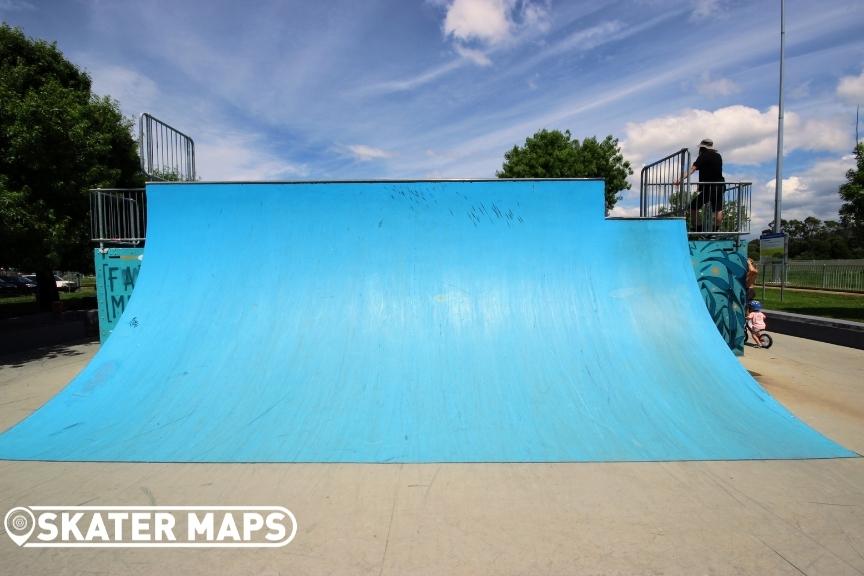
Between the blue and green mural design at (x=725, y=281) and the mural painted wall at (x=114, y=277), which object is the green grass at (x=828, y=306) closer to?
the blue and green mural design at (x=725, y=281)

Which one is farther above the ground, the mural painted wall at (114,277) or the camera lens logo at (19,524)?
the mural painted wall at (114,277)

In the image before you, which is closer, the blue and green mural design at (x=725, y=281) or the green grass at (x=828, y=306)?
the blue and green mural design at (x=725, y=281)

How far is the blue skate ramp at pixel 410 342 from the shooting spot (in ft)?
12.8

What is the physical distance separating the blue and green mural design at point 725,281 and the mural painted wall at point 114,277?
844 cm

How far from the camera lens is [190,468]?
3.57 meters

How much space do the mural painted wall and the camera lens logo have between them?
4626 mm

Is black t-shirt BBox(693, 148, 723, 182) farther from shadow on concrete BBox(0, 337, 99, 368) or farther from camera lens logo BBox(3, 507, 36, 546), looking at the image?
shadow on concrete BBox(0, 337, 99, 368)

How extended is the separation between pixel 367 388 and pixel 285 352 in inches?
41.7

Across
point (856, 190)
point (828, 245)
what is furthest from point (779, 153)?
point (828, 245)

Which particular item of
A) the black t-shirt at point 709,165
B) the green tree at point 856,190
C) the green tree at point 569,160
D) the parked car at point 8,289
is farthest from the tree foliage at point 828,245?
the parked car at point 8,289

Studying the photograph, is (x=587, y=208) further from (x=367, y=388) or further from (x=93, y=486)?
(x=93, y=486)

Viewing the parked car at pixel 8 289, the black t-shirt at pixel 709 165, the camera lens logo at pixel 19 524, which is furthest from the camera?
the parked car at pixel 8 289

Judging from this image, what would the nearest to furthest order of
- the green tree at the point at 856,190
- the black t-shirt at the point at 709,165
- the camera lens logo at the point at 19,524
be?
the camera lens logo at the point at 19,524
the black t-shirt at the point at 709,165
the green tree at the point at 856,190

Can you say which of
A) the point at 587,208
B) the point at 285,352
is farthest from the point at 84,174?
the point at 587,208
